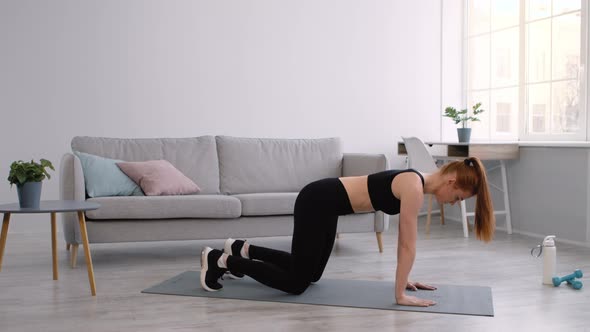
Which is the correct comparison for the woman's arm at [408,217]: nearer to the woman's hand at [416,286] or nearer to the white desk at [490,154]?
the woman's hand at [416,286]

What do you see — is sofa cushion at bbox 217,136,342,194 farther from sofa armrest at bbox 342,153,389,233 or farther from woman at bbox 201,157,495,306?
woman at bbox 201,157,495,306

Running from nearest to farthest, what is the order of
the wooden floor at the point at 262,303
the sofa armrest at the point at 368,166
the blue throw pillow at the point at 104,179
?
the wooden floor at the point at 262,303 → the blue throw pillow at the point at 104,179 → the sofa armrest at the point at 368,166

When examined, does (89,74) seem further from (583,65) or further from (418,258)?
(583,65)

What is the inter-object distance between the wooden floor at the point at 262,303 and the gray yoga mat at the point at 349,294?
0.06 metres

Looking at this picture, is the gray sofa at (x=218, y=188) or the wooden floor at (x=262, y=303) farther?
the gray sofa at (x=218, y=188)

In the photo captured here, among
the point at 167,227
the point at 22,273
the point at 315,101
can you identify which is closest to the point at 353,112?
the point at 315,101

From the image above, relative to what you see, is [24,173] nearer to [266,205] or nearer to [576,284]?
[266,205]

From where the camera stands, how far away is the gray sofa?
3.98 metres

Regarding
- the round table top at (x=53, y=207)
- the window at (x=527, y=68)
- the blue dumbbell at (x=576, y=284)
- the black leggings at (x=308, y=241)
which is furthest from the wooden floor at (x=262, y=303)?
Result: the window at (x=527, y=68)

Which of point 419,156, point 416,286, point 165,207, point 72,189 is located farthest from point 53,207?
point 419,156

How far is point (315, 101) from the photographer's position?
6113 millimetres

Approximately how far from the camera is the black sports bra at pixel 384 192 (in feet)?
9.59

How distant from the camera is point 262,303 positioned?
3.06 m

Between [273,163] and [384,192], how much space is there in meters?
2.12
